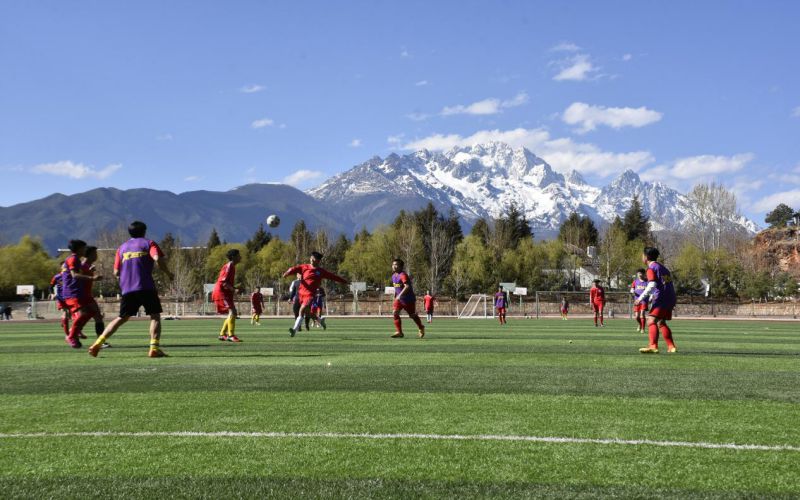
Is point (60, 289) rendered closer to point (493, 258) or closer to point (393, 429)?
point (393, 429)

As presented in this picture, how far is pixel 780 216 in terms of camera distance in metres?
133

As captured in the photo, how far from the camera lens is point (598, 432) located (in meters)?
5.54

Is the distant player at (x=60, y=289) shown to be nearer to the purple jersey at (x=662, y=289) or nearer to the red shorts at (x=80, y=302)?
the red shorts at (x=80, y=302)

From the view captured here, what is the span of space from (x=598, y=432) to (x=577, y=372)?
14.3 feet

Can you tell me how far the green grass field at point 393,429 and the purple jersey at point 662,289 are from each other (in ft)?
6.93

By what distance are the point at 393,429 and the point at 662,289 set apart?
342 inches

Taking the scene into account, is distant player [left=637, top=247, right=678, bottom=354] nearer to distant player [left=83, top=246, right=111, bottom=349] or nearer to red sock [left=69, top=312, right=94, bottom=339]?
distant player [left=83, top=246, right=111, bottom=349]

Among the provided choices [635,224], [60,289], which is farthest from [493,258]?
[60,289]

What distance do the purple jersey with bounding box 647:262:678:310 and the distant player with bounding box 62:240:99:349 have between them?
1080 cm

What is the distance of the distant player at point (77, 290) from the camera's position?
1379cm

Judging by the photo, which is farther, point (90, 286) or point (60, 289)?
point (60, 289)

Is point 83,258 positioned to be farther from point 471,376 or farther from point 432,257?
point 432,257

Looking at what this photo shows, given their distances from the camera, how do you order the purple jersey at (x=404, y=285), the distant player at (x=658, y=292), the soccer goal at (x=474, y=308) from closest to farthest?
1. the distant player at (x=658, y=292)
2. the purple jersey at (x=404, y=285)
3. the soccer goal at (x=474, y=308)

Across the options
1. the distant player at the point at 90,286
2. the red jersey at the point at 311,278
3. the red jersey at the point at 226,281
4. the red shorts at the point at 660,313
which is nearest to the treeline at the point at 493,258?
the red jersey at the point at 311,278
